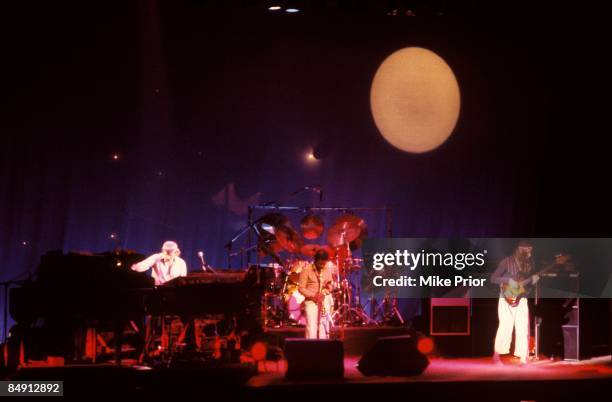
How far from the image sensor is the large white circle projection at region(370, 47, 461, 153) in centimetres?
1279

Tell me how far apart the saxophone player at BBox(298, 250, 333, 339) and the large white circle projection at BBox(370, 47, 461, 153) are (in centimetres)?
408

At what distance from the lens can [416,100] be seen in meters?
13.1

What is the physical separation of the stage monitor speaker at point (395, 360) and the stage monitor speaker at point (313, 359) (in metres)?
0.48

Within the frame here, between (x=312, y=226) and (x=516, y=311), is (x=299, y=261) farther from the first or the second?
(x=516, y=311)

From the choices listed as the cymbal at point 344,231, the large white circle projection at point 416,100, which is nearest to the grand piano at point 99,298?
the cymbal at point 344,231

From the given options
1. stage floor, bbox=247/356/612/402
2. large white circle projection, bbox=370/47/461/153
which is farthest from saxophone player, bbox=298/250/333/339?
large white circle projection, bbox=370/47/461/153

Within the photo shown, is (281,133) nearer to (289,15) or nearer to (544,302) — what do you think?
(289,15)

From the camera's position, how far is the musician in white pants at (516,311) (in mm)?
9102

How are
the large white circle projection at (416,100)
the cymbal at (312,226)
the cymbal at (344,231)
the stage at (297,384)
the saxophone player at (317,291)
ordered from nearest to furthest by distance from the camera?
the stage at (297,384) < the saxophone player at (317,291) < the cymbal at (312,226) < the cymbal at (344,231) < the large white circle projection at (416,100)

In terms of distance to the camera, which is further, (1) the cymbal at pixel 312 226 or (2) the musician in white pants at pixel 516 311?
(1) the cymbal at pixel 312 226

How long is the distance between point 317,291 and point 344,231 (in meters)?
1.43

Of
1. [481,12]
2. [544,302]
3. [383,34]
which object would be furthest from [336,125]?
[544,302]

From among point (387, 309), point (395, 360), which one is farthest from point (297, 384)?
point (387, 309)

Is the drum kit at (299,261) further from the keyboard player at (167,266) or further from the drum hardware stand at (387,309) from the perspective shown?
the keyboard player at (167,266)
